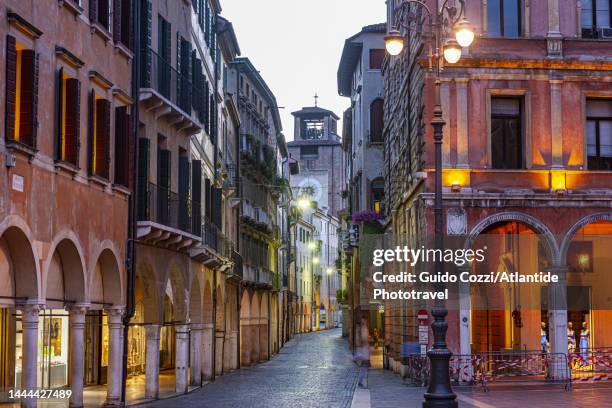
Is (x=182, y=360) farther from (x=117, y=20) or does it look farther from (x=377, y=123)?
(x=377, y=123)

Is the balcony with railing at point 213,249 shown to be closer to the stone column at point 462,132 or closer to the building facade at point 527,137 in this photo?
the building facade at point 527,137

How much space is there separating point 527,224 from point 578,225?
155 cm

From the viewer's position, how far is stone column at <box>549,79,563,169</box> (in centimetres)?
3369

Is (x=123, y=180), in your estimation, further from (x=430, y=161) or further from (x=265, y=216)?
(x=265, y=216)

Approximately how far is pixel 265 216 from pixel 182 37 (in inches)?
1229

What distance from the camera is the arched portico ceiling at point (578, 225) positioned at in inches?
1325

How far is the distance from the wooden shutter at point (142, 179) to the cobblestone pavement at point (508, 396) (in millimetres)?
7071

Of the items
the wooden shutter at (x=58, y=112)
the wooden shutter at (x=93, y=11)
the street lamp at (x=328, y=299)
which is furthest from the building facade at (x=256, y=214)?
the street lamp at (x=328, y=299)

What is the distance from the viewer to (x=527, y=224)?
33781mm

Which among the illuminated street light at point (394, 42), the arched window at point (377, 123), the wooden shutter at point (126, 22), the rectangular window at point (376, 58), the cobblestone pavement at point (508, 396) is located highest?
the rectangular window at point (376, 58)

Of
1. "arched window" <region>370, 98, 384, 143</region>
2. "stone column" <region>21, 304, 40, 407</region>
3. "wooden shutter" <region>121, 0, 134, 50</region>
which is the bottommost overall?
"stone column" <region>21, 304, 40, 407</region>

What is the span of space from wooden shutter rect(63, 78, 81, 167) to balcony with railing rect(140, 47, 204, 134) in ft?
17.9

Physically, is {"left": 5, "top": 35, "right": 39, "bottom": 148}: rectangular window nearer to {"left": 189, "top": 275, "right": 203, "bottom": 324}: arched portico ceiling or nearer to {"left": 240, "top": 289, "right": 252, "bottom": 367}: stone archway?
{"left": 189, "top": 275, "right": 203, "bottom": 324}: arched portico ceiling

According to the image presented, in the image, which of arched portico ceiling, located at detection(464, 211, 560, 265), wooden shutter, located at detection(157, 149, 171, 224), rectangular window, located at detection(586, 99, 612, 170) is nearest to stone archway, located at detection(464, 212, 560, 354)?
arched portico ceiling, located at detection(464, 211, 560, 265)
